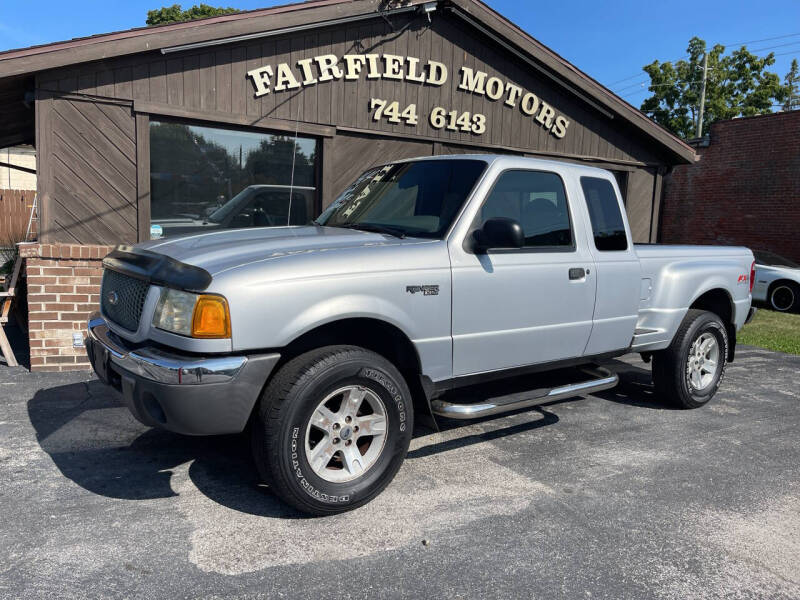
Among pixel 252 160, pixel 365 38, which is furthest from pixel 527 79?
pixel 252 160

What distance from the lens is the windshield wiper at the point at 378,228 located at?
13.0 feet

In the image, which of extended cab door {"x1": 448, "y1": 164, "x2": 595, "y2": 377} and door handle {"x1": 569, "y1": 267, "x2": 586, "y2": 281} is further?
door handle {"x1": 569, "y1": 267, "x2": 586, "y2": 281}

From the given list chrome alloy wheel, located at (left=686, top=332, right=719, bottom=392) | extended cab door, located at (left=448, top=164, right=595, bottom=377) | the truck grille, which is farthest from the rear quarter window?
the truck grille

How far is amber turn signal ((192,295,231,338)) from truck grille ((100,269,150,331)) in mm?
529

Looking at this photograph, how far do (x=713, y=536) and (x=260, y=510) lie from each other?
7.91 feet

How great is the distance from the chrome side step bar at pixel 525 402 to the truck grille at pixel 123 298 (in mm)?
1781

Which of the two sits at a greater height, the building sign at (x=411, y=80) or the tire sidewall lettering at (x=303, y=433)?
the building sign at (x=411, y=80)

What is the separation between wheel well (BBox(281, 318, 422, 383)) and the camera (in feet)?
11.4

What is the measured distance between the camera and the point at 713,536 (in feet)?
10.7

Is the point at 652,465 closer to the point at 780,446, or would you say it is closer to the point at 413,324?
the point at 780,446

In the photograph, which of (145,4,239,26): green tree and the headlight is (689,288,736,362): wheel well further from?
(145,4,239,26): green tree

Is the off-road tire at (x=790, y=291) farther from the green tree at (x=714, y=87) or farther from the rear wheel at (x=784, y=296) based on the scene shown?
the green tree at (x=714, y=87)

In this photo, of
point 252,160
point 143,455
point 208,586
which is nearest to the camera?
point 208,586

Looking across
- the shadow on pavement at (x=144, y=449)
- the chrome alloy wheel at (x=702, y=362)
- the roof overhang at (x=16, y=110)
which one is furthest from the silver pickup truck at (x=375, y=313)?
the roof overhang at (x=16, y=110)
